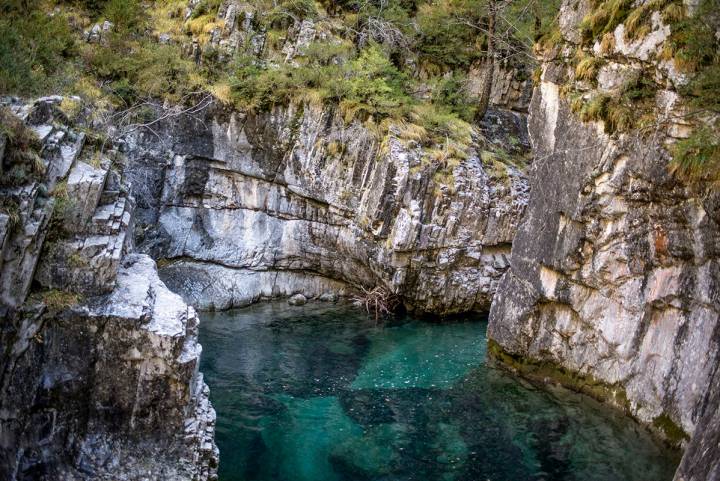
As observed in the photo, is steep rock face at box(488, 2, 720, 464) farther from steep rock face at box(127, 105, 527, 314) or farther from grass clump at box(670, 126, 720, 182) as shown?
steep rock face at box(127, 105, 527, 314)

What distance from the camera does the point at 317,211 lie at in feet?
66.1

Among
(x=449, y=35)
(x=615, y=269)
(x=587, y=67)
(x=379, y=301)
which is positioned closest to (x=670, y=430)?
(x=615, y=269)

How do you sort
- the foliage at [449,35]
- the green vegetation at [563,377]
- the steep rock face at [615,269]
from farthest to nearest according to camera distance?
the foliage at [449,35], the green vegetation at [563,377], the steep rock face at [615,269]

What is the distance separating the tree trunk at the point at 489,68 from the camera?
20.0 m

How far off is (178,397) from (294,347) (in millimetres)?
7825

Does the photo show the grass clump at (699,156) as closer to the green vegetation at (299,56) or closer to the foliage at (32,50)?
the green vegetation at (299,56)

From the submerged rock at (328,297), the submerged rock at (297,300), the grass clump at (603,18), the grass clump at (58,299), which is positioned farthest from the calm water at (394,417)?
the grass clump at (603,18)

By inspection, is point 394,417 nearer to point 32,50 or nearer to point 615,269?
point 615,269

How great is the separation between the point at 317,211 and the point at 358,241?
197 centimetres

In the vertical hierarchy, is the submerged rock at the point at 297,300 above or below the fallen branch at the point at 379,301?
below

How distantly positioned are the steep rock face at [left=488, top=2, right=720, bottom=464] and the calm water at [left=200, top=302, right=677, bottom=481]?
99 cm

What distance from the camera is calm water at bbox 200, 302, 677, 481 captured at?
11.1 metres

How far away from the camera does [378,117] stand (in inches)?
756

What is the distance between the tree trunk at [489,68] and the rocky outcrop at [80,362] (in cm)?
1524
